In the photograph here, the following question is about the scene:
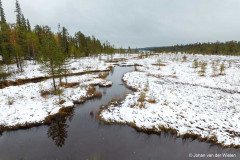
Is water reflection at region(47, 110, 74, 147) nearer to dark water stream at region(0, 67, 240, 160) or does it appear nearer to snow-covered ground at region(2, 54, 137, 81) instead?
dark water stream at region(0, 67, 240, 160)

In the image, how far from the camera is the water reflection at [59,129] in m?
8.73

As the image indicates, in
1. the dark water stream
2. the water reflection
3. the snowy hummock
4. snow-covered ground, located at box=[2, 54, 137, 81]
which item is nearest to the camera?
the dark water stream

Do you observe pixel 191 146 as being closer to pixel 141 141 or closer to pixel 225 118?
pixel 141 141

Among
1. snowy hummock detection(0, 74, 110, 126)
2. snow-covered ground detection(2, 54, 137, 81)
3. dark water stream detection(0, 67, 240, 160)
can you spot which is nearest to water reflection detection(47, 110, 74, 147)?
dark water stream detection(0, 67, 240, 160)

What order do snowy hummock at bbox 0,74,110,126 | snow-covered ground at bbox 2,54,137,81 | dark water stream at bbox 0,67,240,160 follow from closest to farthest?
dark water stream at bbox 0,67,240,160
snowy hummock at bbox 0,74,110,126
snow-covered ground at bbox 2,54,137,81

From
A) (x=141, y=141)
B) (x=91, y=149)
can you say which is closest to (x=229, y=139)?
(x=141, y=141)

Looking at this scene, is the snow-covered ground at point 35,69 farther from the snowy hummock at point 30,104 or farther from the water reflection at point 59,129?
the water reflection at point 59,129

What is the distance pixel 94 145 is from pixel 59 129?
4.24 m

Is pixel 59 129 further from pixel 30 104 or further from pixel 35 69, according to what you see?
pixel 35 69

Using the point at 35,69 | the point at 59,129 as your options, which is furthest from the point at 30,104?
the point at 35,69

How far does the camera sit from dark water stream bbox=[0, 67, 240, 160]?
7.35m

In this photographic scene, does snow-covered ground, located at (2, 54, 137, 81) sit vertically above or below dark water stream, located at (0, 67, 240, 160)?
above

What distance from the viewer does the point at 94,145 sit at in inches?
320

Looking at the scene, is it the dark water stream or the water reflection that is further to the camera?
the water reflection
